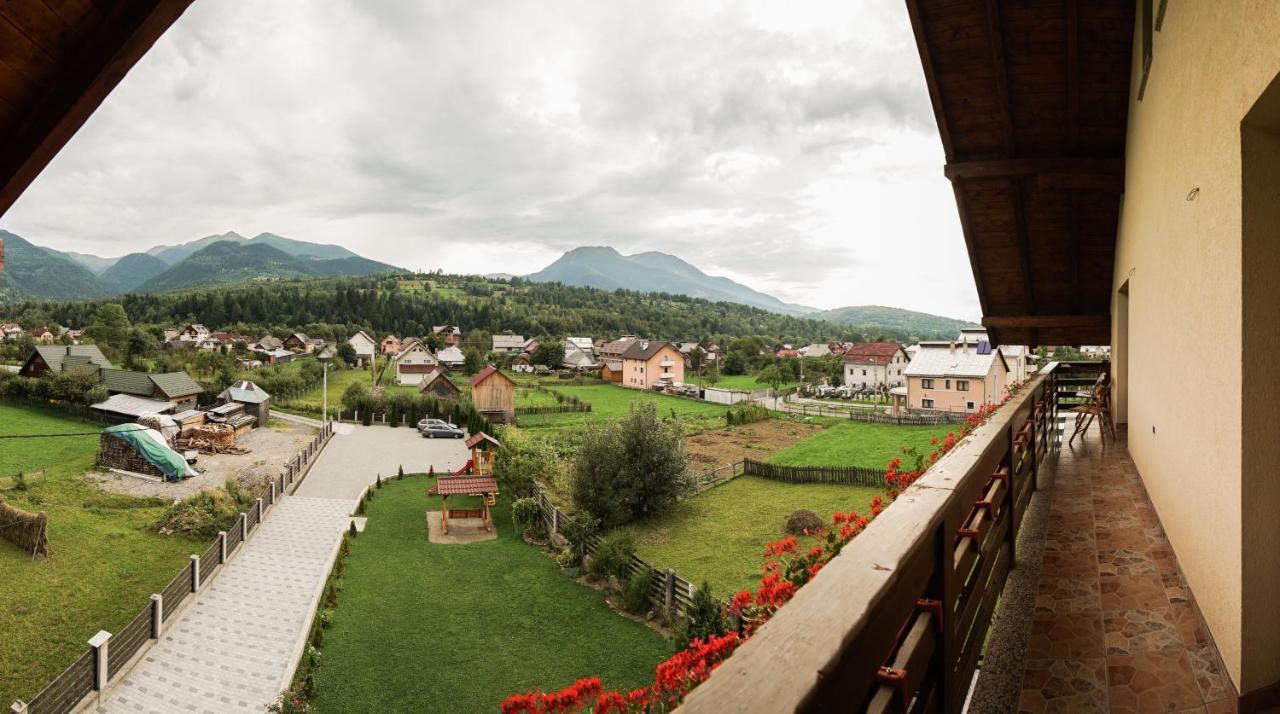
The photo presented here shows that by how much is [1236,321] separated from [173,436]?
29.2m

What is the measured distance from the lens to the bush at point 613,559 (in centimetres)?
1243

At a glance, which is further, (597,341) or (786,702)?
(597,341)

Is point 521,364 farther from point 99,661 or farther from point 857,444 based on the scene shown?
point 99,661

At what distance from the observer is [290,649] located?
399 inches

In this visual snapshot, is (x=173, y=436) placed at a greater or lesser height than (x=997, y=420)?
lesser

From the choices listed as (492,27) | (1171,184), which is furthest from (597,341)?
(1171,184)

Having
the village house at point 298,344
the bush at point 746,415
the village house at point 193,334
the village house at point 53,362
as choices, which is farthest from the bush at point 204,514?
the village house at point 298,344

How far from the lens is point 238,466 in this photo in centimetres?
2212

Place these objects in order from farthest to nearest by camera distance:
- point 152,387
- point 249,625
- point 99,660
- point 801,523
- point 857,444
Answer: point 152,387 → point 857,444 → point 801,523 → point 249,625 → point 99,660

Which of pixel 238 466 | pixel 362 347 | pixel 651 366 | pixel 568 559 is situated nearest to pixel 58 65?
pixel 568 559

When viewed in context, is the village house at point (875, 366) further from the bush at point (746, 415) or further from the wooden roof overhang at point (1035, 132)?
the wooden roof overhang at point (1035, 132)

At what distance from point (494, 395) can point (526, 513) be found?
1931 centimetres

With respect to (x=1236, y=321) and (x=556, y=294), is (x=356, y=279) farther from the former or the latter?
(x=1236, y=321)

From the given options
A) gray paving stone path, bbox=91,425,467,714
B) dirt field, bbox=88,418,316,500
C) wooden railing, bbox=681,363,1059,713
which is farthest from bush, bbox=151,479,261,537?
wooden railing, bbox=681,363,1059,713
